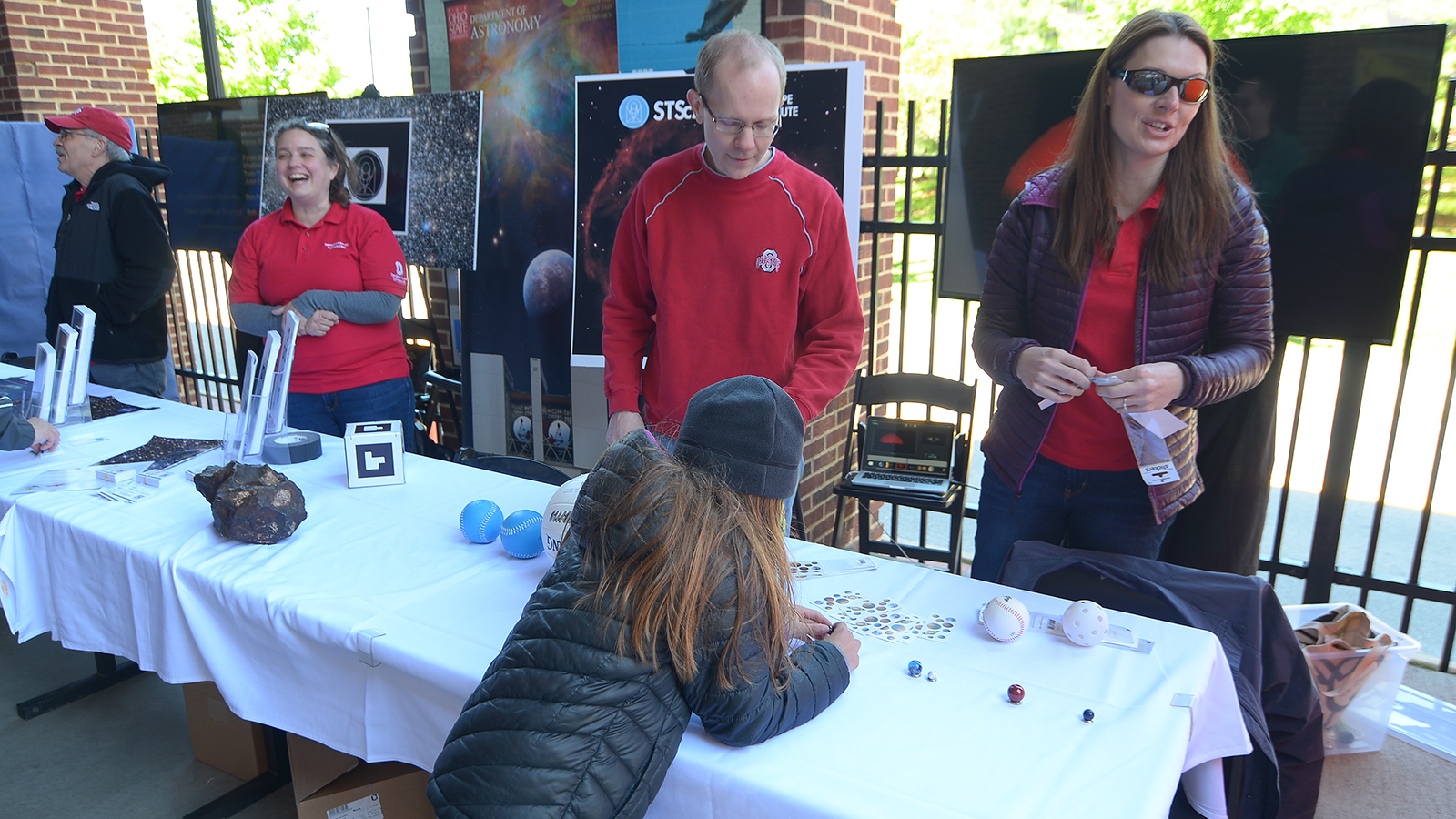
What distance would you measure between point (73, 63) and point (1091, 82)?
7.49m

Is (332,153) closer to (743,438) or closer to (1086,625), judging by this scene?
(743,438)

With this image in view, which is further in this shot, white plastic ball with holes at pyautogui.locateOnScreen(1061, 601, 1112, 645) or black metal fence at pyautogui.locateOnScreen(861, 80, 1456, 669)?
black metal fence at pyautogui.locateOnScreen(861, 80, 1456, 669)

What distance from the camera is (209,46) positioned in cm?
622

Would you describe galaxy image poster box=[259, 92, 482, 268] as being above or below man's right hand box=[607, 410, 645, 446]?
above

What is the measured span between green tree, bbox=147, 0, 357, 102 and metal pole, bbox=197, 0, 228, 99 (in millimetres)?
15032

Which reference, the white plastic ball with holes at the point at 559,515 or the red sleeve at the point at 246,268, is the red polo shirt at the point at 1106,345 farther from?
the red sleeve at the point at 246,268

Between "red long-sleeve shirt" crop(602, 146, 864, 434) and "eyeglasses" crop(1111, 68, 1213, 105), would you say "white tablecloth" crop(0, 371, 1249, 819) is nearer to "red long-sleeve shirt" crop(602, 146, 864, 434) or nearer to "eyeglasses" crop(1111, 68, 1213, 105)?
"red long-sleeve shirt" crop(602, 146, 864, 434)

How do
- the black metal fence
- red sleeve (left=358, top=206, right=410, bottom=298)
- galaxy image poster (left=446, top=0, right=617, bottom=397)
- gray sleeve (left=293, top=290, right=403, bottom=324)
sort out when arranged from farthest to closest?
galaxy image poster (left=446, top=0, right=617, bottom=397)
red sleeve (left=358, top=206, right=410, bottom=298)
gray sleeve (left=293, top=290, right=403, bottom=324)
the black metal fence

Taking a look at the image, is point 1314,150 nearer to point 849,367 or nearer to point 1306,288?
point 1306,288

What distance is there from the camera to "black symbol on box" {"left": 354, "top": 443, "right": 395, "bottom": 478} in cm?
229

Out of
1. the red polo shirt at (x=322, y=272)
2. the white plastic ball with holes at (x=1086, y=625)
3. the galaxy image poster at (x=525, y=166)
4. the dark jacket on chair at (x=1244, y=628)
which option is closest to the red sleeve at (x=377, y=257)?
the red polo shirt at (x=322, y=272)

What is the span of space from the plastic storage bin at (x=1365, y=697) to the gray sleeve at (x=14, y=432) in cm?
355

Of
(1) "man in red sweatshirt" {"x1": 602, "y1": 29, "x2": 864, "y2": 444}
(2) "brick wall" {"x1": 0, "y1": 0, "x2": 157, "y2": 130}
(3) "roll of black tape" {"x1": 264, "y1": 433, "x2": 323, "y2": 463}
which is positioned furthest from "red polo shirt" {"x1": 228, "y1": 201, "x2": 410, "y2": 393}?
(2) "brick wall" {"x1": 0, "y1": 0, "x2": 157, "y2": 130}

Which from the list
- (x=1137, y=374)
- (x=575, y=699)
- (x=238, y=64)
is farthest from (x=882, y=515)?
(x=238, y=64)
